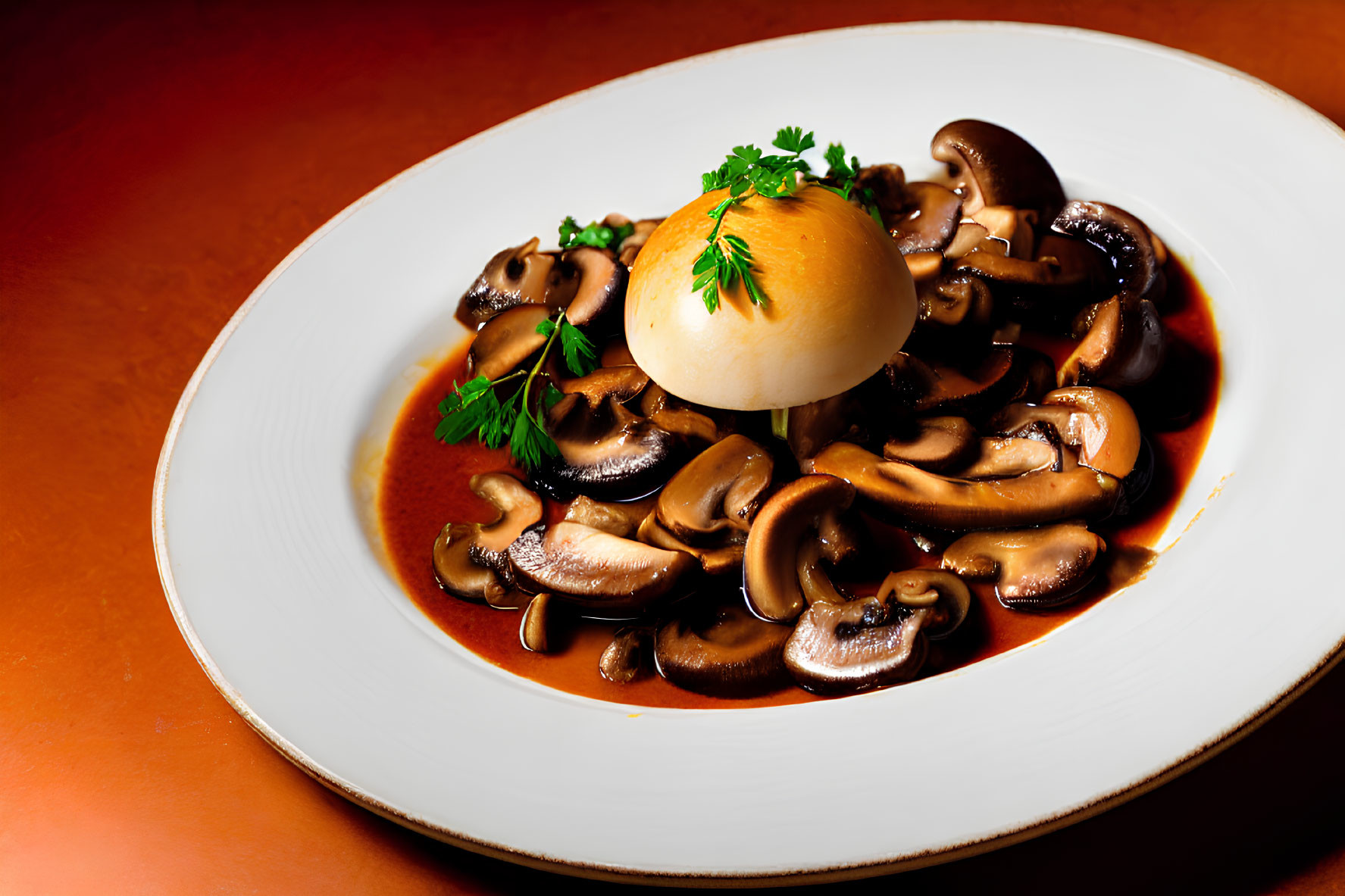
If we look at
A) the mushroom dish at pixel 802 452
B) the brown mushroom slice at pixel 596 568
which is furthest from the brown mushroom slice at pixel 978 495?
the brown mushroom slice at pixel 596 568

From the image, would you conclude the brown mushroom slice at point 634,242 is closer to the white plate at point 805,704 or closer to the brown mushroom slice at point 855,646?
the white plate at point 805,704

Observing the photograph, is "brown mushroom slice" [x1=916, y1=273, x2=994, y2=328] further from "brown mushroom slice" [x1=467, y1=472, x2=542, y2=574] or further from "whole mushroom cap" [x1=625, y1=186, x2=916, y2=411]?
"brown mushroom slice" [x1=467, y1=472, x2=542, y2=574]

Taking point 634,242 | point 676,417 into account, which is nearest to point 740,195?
point 676,417

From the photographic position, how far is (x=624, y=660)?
2.74m

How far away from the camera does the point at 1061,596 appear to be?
2.69m

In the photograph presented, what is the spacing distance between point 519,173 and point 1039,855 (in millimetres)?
3198

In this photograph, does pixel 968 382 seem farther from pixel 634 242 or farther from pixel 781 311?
pixel 634 242

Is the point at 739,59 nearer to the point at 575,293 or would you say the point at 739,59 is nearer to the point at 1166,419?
the point at 575,293

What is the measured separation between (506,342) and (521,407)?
0.37 metres

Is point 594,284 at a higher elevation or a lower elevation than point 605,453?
higher

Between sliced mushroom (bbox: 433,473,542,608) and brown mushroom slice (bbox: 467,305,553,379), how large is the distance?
42cm

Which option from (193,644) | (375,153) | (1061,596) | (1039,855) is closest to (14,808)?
(193,644)

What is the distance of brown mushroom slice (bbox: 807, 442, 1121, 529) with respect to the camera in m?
2.80

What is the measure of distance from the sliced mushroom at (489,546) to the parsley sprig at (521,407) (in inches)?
4.5
